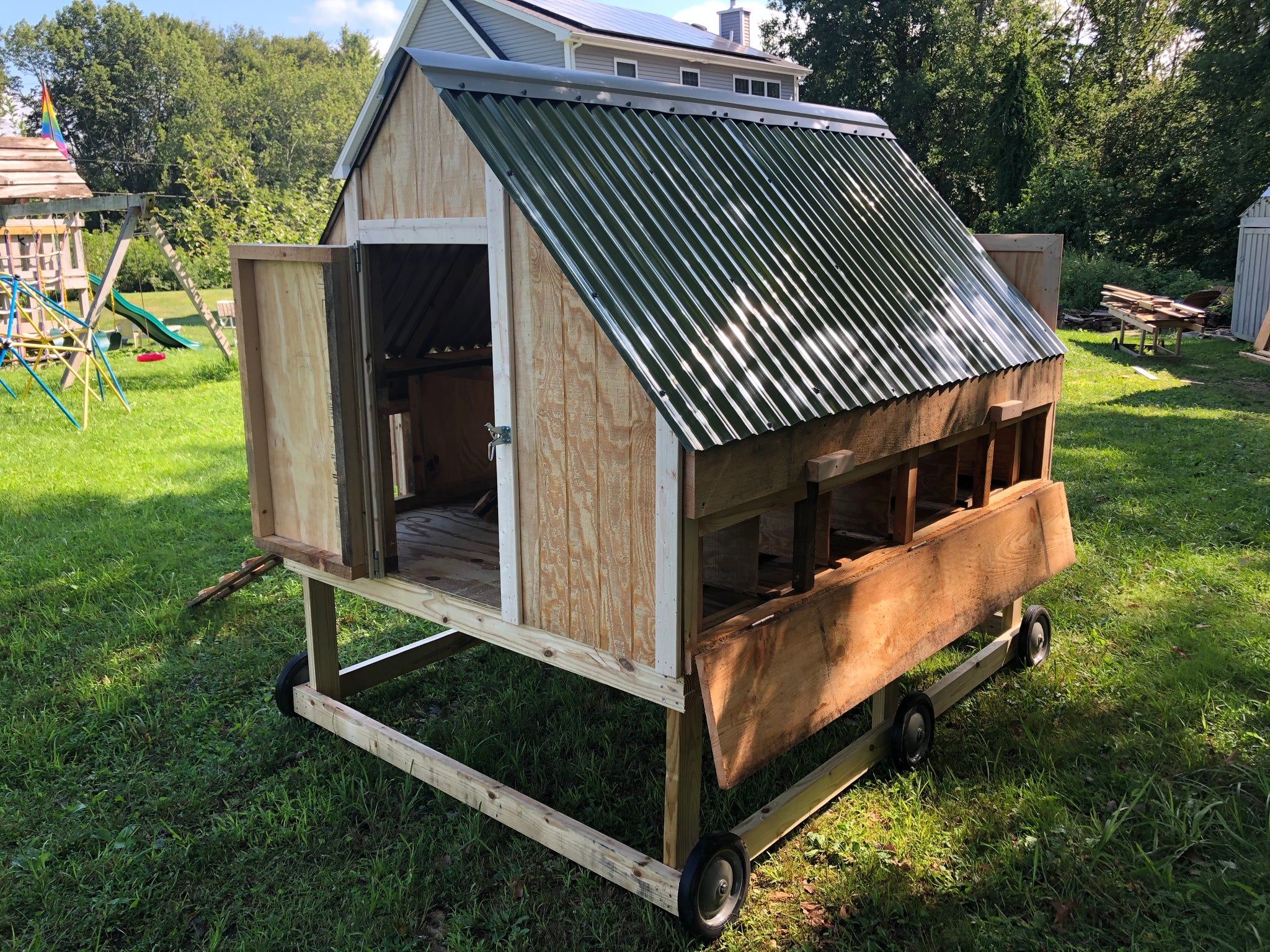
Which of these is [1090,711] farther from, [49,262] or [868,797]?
[49,262]

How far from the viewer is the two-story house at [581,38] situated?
23984 millimetres

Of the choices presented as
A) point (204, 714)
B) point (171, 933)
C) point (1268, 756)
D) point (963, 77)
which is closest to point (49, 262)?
point (204, 714)

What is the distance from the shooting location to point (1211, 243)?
1050 inches

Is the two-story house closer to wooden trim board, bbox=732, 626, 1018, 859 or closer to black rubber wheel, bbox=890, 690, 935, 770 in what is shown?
wooden trim board, bbox=732, 626, 1018, 859

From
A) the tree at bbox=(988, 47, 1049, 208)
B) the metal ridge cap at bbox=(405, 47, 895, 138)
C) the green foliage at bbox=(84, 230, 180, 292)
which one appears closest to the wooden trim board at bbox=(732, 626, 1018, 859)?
the metal ridge cap at bbox=(405, 47, 895, 138)

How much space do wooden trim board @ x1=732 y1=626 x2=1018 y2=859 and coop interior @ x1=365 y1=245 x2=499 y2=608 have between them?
179 centimetres

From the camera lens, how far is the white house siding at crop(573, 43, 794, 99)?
24547 mm

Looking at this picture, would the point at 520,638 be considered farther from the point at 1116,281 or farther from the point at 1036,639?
the point at 1116,281

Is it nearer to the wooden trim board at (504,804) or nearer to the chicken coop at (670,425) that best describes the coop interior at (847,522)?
the chicken coop at (670,425)

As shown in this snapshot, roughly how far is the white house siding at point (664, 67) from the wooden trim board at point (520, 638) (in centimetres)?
2016

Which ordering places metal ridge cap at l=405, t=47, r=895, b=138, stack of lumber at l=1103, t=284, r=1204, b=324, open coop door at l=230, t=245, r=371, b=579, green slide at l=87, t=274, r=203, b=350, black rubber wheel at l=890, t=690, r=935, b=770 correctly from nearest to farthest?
metal ridge cap at l=405, t=47, r=895, b=138 < open coop door at l=230, t=245, r=371, b=579 < black rubber wheel at l=890, t=690, r=935, b=770 < stack of lumber at l=1103, t=284, r=1204, b=324 < green slide at l=87, t=274, r=203, b=350

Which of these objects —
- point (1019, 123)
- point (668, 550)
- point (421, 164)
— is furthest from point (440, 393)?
point (1019, 123)

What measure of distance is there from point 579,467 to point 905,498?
1.62 metres

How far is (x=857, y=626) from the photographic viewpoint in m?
3.89
